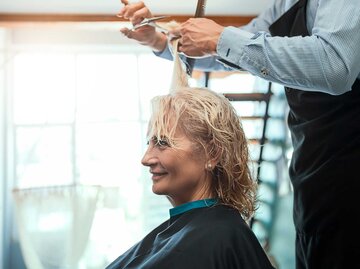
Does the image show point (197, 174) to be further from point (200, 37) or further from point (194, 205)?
point (200, 37)

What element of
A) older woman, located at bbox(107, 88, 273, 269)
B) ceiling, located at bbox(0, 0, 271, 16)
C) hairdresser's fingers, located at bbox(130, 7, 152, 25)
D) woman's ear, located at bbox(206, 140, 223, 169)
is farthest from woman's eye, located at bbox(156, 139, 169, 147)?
ceiling, located at bbox(0, 0, 271, 16)

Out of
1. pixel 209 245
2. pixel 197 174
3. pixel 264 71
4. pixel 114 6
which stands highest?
pixel 114 6

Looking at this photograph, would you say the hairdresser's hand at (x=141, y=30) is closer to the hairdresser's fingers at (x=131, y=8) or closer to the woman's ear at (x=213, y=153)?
the hairdresser's fingers at (x=131, y=8)

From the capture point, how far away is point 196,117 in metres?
1.21

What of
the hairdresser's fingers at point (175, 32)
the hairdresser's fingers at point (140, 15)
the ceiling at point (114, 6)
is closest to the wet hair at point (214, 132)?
the hairdresser's fingers at point (175, 32)

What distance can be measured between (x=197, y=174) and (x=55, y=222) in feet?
9.53

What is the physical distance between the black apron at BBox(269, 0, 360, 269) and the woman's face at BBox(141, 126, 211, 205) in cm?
39

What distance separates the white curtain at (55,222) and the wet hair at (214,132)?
8.83 ft

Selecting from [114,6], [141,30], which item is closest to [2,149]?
[114,6]

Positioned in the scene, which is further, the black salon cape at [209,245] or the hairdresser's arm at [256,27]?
the hairdresser's arm at [256,27]

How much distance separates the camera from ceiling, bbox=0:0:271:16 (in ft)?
8.07

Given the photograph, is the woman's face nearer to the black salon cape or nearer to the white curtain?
the black salon cape

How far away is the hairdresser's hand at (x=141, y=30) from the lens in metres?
1.45

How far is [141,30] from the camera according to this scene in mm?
1585
